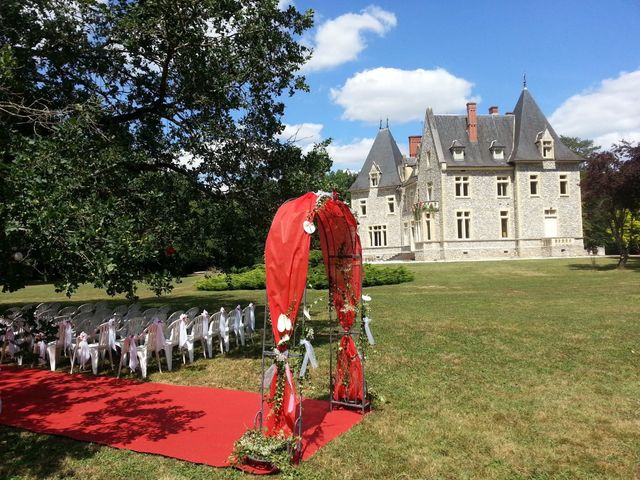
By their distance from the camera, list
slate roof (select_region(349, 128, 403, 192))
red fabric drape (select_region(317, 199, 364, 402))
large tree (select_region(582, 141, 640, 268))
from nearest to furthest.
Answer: red fabric drape (select_region(317, 199, 364, 402))
large tree (select_region(582, 141, 640, 268))
slate roof (select_region(349, 128, 403, 192))

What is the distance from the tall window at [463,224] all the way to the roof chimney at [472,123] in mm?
6634

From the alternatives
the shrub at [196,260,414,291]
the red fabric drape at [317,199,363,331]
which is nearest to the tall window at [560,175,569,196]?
the shrub at [196,260,414,291]

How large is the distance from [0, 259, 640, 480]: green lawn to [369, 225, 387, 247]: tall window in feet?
120

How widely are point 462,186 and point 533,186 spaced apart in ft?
21.1

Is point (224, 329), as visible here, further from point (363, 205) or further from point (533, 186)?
point (363, 205)

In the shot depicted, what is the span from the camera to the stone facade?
4128cm

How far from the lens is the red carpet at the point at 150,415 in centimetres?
562

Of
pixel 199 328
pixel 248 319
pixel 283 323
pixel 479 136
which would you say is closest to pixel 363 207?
pixel 479 136

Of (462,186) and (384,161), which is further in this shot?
(384,161)

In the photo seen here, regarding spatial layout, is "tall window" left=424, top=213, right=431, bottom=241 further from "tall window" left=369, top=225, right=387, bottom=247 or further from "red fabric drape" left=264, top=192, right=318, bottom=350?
"red fabric drape" left=264, top=192, right=318, bottom=350

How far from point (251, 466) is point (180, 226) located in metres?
6.96

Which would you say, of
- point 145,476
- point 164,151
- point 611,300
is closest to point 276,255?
point 145,476

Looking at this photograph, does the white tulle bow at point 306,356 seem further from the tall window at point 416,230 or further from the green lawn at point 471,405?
the tall window at point 416,230

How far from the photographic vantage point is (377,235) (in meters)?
51.9
